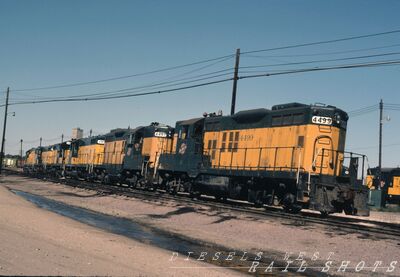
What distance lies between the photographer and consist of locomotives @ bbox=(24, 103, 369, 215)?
16906 mm

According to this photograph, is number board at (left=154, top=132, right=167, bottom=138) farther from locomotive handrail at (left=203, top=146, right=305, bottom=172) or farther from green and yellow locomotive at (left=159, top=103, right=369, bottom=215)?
locomotive handrail at (left=203, top=146, right=305, bottom=172)

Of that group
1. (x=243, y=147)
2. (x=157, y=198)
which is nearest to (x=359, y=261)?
(x=243, y=147)

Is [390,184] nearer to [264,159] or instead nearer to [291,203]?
[264,159]

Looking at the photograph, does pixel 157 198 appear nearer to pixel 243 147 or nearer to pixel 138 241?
pixel 243 147

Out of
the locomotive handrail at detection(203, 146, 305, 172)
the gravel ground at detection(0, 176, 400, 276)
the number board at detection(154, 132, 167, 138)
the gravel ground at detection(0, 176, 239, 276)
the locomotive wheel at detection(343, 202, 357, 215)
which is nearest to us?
the gravel ground at detection(0, 176, 239, 276)

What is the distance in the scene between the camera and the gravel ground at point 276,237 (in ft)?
34.0

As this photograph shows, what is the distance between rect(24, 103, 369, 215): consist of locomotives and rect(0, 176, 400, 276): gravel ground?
95.1 inches

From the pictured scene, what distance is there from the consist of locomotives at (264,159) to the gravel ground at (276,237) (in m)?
2.42

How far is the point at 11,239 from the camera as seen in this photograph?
363 inches

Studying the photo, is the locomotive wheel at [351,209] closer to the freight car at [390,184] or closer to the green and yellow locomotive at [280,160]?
the green and yellow locomotive at [280,160]

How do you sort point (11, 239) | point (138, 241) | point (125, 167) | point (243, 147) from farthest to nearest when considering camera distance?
point (125, 167) < point (243, 147) < point (138, 241) < point (11, 239)

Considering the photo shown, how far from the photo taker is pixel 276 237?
43.1 feet

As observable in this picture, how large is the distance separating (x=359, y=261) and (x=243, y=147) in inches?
453

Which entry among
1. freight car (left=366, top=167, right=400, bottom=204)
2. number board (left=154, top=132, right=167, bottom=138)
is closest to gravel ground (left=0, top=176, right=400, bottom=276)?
number board (left=154, top=132, right=167, bottom=138)
